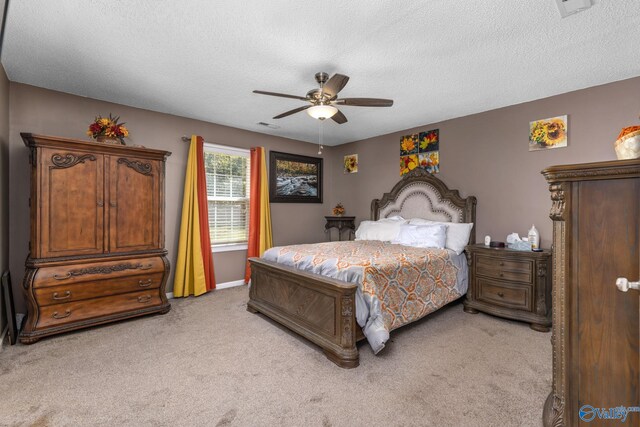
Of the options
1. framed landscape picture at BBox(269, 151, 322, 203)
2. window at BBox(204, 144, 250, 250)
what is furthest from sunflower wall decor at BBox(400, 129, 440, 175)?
window at BBox(204, 144, 250, 250)

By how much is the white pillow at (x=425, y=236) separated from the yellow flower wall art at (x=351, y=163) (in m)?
1.99

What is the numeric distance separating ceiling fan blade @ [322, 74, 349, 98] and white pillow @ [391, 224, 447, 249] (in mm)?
2203

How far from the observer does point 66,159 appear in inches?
114

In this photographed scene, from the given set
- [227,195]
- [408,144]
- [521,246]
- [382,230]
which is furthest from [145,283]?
[521,246]

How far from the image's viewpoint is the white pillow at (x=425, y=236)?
3758mm

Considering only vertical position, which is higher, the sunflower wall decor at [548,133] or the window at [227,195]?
the sunflower wall decor at [548,133]

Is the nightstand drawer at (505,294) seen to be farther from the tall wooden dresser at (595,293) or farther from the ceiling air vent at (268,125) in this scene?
the ceiling air vent at (268,125)

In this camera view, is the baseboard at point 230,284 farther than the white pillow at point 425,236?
Yes

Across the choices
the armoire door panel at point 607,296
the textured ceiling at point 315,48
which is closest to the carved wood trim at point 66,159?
the textured ceiling at point 315,48

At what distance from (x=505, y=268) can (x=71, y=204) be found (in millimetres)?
4664

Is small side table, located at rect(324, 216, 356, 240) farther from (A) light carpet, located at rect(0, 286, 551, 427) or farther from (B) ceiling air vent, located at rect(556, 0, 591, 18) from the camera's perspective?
(B) ceiling air vent, located at rect(556, 0, 591, 18)

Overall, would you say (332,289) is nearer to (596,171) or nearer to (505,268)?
(596,171)

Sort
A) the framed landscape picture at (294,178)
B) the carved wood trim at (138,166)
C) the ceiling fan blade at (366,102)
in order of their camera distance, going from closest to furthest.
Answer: the ceiling fan blade at (366,102)
the carved wood trim at (138,166)
the framed landscape picture at (294,178)

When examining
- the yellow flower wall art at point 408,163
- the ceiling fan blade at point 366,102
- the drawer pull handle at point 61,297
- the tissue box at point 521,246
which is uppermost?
the ceiling fan blade at point 366,102
